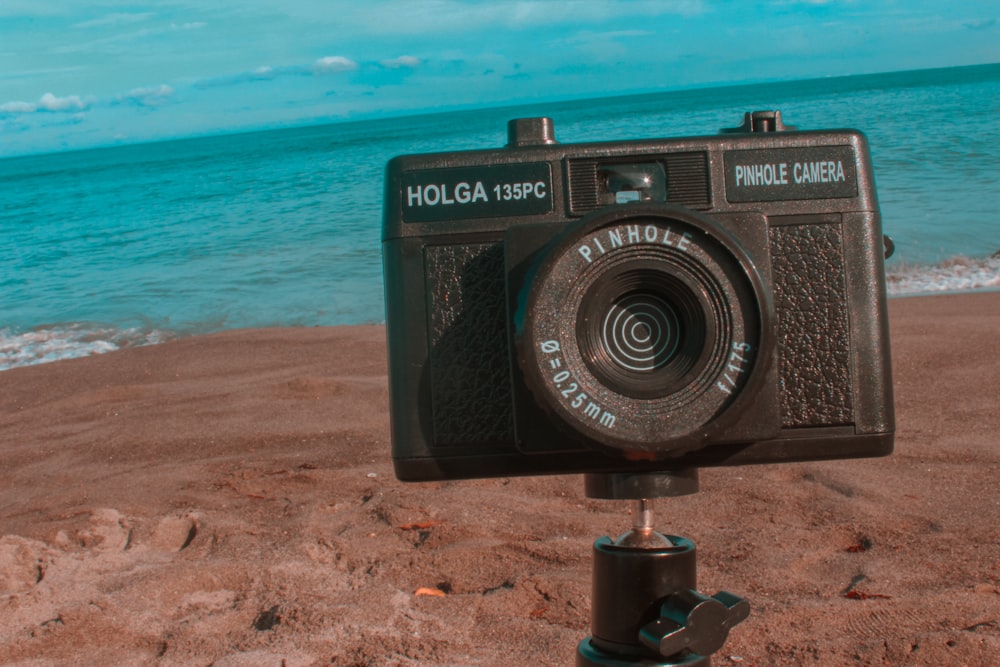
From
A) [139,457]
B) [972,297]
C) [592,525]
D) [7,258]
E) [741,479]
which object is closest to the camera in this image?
[592,525]

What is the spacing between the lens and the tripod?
114cm

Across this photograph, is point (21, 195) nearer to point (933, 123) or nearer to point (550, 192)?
point (933, 123)

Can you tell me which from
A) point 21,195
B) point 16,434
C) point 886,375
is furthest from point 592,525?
point 21,195

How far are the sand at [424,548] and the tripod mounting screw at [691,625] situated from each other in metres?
0.74

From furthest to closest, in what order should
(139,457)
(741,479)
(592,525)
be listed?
(139,457) → (741,479) → (592,525)

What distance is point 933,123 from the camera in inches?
783

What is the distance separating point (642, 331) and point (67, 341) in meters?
6.94

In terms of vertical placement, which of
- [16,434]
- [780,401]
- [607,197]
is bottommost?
[16,434]

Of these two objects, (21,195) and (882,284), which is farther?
(21,195)

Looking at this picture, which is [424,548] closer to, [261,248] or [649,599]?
[649,599]

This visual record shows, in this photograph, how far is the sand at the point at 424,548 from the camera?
6.41 feet

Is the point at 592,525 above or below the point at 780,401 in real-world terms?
below

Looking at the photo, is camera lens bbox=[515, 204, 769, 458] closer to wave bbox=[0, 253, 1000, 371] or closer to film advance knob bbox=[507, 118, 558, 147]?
film advance knob bbox=[507, 118, 558, 147]

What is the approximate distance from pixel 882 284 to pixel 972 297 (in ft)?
16.9
